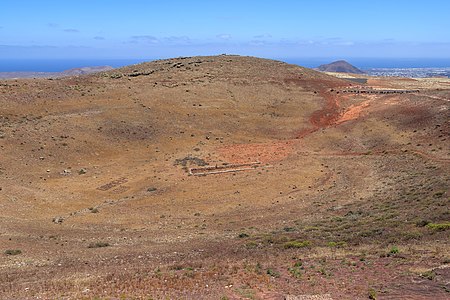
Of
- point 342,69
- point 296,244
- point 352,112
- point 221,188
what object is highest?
point 342,69

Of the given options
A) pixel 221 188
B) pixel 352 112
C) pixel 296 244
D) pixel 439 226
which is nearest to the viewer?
pixel 439 226

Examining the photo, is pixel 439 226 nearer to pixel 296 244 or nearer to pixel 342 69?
pixel 296 244

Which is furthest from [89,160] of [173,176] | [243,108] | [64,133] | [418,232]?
[418,232]

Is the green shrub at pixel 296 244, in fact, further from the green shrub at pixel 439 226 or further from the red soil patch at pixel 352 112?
the red soil patch at pixel 352 112

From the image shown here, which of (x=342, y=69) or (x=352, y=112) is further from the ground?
(x=342, y=69)

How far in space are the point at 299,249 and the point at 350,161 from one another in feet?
63.1

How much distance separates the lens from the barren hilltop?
45.9ft

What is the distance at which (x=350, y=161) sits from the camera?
34.8m

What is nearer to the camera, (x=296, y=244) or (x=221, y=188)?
(x=296, y=244)

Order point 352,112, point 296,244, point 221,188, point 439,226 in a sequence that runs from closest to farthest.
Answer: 1. point 439,226
2. point 296,244
3. point 221,188
4. point 352,112

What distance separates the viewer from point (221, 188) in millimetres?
29469

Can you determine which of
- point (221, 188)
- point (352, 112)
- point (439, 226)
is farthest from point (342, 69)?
point (439, 226)

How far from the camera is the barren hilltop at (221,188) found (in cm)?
1399

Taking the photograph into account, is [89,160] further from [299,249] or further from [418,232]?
[418,232]
